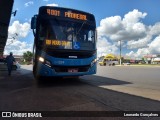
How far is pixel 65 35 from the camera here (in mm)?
10062

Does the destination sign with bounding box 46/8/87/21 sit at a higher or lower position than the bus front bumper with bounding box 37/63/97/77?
higher

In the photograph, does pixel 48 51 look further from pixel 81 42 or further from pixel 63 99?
pixel 63 99

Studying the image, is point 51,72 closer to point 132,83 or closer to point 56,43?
point 56,43

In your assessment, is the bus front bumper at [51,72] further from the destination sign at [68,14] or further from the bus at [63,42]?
the destination sign at [68,14]

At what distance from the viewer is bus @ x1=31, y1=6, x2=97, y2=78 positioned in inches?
384

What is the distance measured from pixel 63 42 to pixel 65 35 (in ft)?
1.14

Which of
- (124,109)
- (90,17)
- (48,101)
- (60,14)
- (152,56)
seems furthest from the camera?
(152,56)

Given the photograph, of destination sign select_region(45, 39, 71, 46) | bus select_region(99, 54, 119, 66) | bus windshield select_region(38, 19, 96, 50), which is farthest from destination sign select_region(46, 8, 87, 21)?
bus select_region(99, 54, 119, 66)

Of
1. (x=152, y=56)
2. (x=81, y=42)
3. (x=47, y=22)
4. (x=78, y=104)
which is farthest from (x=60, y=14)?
(x=152, y=56)

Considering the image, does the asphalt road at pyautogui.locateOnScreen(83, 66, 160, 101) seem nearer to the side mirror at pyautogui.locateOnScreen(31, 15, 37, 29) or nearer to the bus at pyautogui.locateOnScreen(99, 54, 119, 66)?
the side mirror at pyautogui.locateOnScreen(31, 15, 37, 29)

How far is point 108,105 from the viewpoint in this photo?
5883mm

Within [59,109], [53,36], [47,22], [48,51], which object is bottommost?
[59,109]

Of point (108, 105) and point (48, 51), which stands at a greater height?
point (48, 51)

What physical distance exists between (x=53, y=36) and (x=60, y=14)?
3.86 feet
